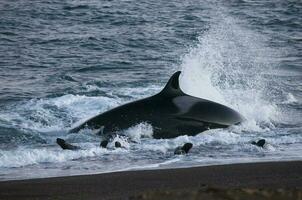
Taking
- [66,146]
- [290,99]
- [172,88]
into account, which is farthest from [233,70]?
[66,146]

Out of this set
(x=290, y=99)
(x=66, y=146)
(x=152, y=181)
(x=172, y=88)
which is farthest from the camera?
(x=290, y=99)

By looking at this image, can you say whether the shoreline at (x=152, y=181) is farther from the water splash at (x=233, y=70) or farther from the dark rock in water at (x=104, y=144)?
the water splash at (x=233, y=70)

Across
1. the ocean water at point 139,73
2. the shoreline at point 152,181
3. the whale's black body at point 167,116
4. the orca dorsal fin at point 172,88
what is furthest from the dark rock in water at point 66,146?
the shoreline at point 152,181

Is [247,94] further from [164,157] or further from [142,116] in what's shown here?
[164,157]

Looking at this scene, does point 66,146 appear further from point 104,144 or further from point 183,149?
point 183,149

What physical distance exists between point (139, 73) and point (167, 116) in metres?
10.1

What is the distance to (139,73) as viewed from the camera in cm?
2352

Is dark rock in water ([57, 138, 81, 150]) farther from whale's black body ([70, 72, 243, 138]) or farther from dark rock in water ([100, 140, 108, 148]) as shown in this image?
whale's black body ([70, 72, 243, 138])

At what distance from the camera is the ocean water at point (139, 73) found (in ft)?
37.4

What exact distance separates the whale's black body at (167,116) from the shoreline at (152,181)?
3.71 meters

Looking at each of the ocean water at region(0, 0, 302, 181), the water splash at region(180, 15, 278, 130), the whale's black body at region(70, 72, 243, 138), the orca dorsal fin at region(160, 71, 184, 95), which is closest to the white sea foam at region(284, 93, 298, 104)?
the ocean water at region(0, 0, 302, 181)

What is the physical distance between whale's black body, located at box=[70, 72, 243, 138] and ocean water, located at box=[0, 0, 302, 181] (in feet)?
0.73

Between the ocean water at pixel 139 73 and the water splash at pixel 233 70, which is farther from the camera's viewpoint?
the water splash at pixel 233 70

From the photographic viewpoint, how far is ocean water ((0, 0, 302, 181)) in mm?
11398
